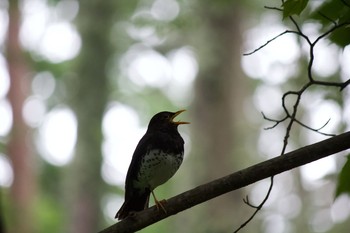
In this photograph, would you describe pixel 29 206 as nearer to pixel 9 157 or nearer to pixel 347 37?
pixel 9 157

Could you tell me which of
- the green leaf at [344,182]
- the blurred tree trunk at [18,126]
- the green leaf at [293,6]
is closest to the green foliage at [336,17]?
the green leaf at [293,6]

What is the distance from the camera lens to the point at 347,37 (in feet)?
7.19

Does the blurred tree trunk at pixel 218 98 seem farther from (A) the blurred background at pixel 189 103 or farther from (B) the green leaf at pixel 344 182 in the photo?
(B) the green leaf at pixel 344 182

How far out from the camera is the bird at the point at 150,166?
404cm

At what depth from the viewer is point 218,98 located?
7.73 m

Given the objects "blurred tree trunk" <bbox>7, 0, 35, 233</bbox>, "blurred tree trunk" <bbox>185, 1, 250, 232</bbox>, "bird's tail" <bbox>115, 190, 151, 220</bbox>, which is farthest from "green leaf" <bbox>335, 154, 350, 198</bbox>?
"blurred tree trunk" <bbox>7, 0, 35, 233</bbox>

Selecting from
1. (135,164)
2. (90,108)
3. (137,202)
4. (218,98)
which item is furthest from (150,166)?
(90,108)

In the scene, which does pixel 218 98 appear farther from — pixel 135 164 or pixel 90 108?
pixel 135 164

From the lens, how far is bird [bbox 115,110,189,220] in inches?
159

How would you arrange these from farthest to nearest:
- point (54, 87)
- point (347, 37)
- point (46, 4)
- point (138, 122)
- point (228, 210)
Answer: point (138, 122), point (54, 87), point (46, 4), point (228, 210), point (347, 37)

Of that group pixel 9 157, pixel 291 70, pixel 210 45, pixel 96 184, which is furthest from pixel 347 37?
pixel 9 157

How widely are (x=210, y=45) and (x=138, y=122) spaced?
979 cm

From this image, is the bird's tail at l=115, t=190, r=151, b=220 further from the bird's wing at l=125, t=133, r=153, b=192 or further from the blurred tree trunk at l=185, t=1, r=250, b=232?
the blurred tree trunk at l=185, t=1, r=250, b=232

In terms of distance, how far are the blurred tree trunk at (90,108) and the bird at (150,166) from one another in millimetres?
4392
